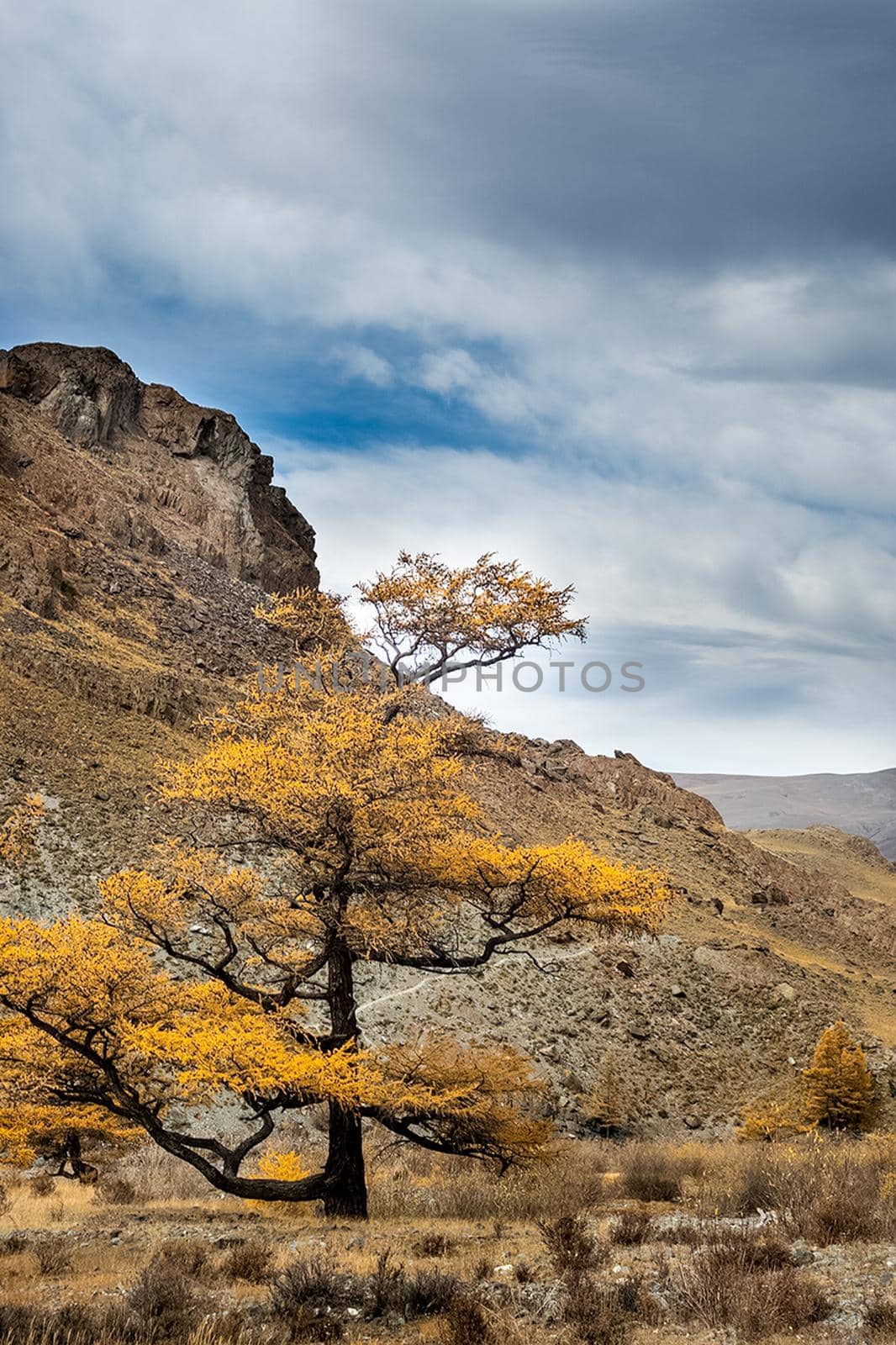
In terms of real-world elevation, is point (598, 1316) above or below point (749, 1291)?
below

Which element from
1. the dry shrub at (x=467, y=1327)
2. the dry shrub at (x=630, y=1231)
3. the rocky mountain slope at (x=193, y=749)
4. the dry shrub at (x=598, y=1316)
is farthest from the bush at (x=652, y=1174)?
the rocky mountain slope at (x=193, y=749)

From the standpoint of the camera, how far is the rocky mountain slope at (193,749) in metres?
28.0

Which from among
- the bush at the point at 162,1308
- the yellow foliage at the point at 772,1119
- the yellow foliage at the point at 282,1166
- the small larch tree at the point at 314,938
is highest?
the small larch tree at the point at 314,938

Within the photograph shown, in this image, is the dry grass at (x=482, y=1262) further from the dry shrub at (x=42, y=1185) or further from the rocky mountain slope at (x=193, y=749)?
the rocky mountain slope at (x=193, y=749)

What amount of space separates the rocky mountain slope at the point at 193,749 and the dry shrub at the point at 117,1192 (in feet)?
35.5

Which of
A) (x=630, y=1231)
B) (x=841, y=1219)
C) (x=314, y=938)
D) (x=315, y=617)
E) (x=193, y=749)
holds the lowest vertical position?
(x=630, y=1231)

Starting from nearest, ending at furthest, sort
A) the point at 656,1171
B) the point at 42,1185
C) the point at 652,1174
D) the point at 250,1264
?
→ 1. the point at 250,1264
2. the point at 652,1174
3. the point at 656,1171
4. the point at 42,1185

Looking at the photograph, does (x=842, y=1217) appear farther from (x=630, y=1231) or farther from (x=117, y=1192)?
(x=117, y=1192)

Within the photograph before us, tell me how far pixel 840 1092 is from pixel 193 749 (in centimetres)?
2856

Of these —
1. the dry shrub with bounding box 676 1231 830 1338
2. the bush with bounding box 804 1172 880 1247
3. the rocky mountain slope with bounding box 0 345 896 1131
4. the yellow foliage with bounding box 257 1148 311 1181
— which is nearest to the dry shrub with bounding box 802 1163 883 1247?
the bush with bounding box 804 1172 880 1247

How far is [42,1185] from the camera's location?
15.0 metres

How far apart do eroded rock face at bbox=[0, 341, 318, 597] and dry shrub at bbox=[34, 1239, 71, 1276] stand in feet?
197

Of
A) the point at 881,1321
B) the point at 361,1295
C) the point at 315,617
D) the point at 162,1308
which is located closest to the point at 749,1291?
the point at 881,1321

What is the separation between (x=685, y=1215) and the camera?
10156 millimetres
